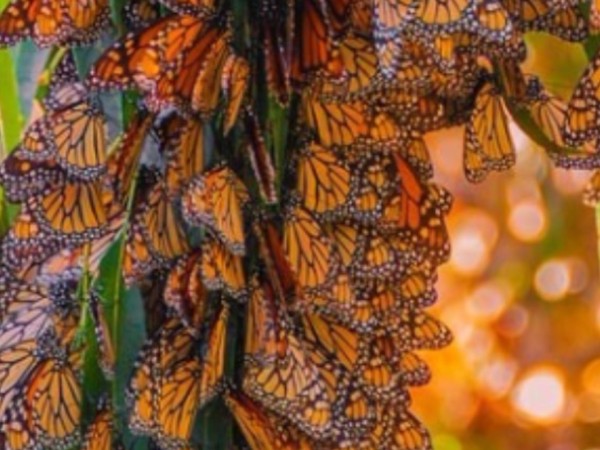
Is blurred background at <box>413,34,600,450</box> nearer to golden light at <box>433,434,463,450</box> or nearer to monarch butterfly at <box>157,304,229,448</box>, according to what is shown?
golden light at <box>433,434,463,450</box>

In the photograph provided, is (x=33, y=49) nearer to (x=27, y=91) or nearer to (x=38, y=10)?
(x=27, y=91)

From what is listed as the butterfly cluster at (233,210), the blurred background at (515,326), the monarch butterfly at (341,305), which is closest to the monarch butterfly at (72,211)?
the butterfly cluster at (233,210)

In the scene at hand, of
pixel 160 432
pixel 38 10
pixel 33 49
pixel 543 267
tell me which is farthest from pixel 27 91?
pixel 543 267

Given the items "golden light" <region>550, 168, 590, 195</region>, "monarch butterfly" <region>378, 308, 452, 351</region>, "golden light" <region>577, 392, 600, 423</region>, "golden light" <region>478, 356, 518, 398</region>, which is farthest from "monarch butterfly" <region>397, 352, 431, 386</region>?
"golden light" <region>478, 356, 518, 398</region>

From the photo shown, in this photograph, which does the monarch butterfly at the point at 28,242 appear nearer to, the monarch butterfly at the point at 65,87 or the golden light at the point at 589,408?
the monarch butterfly at the point at 65,87

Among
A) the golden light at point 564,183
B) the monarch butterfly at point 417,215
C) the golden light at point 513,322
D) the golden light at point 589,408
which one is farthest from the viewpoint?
the golden light at point 513,322

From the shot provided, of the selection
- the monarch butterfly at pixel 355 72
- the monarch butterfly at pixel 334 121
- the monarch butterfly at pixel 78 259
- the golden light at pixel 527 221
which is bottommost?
the monarch butterfly at pixel 78 259

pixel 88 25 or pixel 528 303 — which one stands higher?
pixel 528 303
